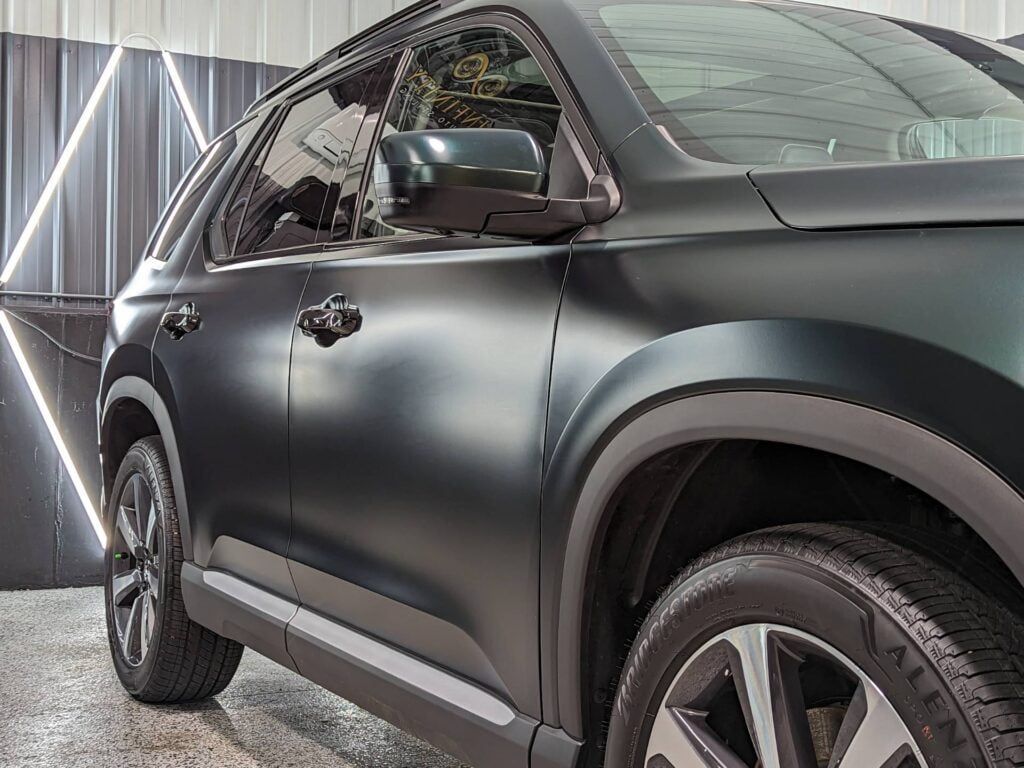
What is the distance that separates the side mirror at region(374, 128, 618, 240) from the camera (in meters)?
1.63

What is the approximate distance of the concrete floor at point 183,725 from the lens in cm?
308

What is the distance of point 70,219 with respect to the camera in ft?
20.4

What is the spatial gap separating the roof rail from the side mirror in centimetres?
89

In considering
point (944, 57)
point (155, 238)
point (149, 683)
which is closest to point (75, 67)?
point (155, 238)

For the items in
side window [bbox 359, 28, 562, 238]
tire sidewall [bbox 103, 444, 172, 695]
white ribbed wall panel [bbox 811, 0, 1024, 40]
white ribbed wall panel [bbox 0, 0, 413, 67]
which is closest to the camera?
side window [bbox 359, 28, 562, 238]

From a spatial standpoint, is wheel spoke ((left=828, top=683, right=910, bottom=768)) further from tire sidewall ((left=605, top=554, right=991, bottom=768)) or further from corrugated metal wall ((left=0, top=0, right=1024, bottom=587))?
corrugated metal wall ((left=0, top=0, right=1024, bottom=587))

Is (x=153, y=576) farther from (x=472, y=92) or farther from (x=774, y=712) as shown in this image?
(x=774, y=712)

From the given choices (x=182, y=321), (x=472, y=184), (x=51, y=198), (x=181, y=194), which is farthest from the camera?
(x=51, y=198)

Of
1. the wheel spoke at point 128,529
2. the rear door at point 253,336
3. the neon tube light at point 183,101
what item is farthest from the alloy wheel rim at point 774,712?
the neon tube light at point 183,101

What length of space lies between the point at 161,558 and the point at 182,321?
26.1 inches

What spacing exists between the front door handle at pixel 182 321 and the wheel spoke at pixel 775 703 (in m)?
1.99

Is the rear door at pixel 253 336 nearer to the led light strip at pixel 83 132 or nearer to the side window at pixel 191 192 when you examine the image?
the side window at pixel 191 192

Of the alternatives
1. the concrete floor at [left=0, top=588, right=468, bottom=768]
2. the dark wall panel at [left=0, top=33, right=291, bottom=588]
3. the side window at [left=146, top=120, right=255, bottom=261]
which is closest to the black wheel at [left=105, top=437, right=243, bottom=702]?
the concrete floor at [left=0, top=588, right=468, bottom=768]

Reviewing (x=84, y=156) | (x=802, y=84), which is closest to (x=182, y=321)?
(x=802, y=84)
